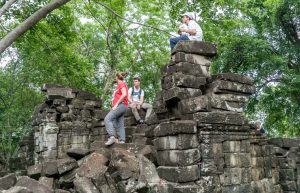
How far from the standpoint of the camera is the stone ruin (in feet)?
17.3

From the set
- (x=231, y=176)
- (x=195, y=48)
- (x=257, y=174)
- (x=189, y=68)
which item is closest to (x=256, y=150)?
(x=257, y=174)

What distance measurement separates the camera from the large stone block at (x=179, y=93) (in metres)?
6.02

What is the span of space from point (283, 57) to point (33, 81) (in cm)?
1357

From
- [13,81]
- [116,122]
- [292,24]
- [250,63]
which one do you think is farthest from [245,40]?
[13,81]

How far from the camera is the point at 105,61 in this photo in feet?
78.0

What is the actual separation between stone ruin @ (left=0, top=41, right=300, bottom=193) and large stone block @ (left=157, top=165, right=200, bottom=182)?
0.05ft

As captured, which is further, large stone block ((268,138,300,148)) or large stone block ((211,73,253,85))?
large stone block ((268,138,300,148))

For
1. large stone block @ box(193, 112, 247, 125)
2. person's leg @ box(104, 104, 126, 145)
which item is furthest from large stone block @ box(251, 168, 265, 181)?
person's leg @ box(104, 104, 126, 145)

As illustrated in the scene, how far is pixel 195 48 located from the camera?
638cm

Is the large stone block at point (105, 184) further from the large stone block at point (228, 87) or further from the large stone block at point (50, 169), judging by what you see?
the large stone block at point (228, 87)

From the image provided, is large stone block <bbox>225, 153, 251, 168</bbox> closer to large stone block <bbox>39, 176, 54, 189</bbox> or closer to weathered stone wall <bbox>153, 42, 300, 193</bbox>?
Result: weathered stone wall <bbox>153, 42, 300, 193</bbox>

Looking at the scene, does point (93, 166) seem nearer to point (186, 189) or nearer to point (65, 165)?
point (65, 165)

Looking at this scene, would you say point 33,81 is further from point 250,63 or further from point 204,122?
point 204,122

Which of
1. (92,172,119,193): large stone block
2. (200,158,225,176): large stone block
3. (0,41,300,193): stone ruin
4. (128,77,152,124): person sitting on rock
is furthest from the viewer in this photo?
(128,77,152,124): person sitting on rock
